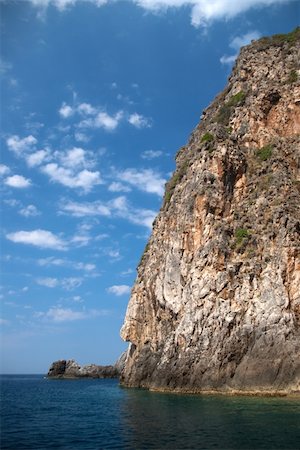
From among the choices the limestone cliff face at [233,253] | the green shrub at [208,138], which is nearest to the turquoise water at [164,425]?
the limestone cliff face at [233,253]

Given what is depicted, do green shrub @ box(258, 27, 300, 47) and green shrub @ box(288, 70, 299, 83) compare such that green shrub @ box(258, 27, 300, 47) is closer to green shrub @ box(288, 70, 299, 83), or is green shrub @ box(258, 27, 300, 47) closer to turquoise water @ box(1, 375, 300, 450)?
green shrub @ box(288, 70, 299, 83)

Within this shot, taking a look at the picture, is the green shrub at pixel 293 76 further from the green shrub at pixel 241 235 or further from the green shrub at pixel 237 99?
the green shrub at pixel 241 235

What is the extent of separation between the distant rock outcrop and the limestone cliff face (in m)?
49.4

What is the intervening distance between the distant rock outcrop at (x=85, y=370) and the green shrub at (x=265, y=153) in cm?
7232

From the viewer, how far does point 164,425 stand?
25.5m

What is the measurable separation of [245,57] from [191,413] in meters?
56.6

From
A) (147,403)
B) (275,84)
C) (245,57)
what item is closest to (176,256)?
(147,403)

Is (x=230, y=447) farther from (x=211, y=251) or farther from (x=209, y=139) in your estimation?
(x=209, y=139)

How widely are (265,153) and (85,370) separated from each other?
266 feet

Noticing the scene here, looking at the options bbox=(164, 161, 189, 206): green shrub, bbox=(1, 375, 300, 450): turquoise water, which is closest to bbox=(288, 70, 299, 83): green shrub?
→ bbox=(164, 161, 189, 206): green shrub

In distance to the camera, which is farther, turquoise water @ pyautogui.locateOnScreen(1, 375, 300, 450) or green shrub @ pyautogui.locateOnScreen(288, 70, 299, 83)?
green shrub @ pyautogui.locateOnScreen(288, 70, 299, 83)

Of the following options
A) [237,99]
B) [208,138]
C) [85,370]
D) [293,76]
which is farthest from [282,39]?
[85,370]

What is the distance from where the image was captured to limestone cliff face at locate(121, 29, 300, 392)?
142ft

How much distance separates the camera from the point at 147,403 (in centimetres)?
3744
